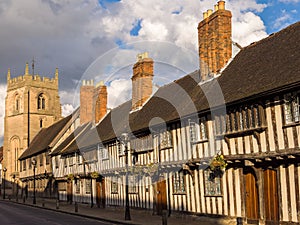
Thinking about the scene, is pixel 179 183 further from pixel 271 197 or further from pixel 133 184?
pixel 271 197

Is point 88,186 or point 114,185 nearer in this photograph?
point 114,185

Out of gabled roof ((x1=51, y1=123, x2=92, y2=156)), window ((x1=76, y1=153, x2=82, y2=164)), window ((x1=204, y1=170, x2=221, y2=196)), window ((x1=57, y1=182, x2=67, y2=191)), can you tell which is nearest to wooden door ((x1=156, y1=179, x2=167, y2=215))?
window ((x1=204, y1=170, x2=221, y2=196))

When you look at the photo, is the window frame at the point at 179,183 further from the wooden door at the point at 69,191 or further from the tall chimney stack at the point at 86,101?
the tall chimney stack at the point at 86,101

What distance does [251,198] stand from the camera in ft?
49.6

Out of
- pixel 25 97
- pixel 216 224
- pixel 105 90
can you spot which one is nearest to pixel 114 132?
pixel 105 90

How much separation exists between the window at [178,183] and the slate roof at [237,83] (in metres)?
2.61

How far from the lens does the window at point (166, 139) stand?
19.9m

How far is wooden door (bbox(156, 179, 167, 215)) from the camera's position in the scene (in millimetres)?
20859

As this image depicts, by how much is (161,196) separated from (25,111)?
177ft

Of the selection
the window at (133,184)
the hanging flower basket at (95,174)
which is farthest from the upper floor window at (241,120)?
the hanging flower basket at (95,174)

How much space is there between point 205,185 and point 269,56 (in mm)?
5751

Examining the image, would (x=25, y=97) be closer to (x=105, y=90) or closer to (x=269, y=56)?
(x=105, y=90)

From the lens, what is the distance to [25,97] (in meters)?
70.0

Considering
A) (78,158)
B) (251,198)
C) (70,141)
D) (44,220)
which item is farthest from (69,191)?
(251,198)
